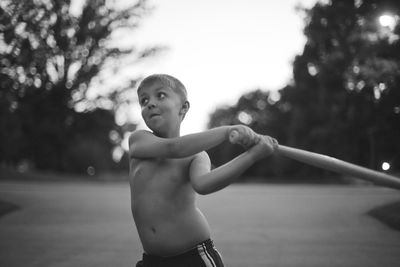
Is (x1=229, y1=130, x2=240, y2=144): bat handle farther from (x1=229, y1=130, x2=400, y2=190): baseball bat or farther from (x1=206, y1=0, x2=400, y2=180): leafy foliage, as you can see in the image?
(x1=206, y1=0, x2=400, y2=180): leafy foliage

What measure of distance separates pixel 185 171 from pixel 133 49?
61.3 ft

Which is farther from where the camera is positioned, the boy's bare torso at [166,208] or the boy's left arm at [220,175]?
the boy's bare torso at [166,208]

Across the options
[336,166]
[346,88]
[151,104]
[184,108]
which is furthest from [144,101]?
[346,88]

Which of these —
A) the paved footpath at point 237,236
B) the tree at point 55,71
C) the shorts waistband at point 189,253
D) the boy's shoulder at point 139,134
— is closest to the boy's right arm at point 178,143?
the boy's shoulder at point 139,134

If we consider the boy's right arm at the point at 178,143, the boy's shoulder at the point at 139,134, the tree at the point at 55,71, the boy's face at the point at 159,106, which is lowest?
the boy's right arm at the point at 178,143

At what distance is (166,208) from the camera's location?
192 cm

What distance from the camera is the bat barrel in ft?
5.74

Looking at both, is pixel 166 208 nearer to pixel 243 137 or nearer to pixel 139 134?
pixel 139 134

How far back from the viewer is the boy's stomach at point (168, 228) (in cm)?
192

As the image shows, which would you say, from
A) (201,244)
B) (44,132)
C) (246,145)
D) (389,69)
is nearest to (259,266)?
(201,244)

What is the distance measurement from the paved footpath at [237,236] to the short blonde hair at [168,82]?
2075 mm

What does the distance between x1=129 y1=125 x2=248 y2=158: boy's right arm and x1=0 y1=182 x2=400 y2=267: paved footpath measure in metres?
1.99

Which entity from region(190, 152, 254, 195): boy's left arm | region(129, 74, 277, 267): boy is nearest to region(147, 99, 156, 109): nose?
region(129, 74, 277, 267): boy

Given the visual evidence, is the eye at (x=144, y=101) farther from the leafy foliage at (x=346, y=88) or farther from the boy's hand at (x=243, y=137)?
the leafy foliage at (x=346, y=88)
